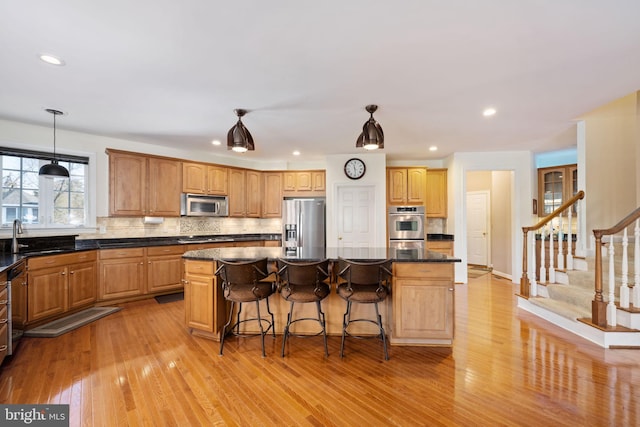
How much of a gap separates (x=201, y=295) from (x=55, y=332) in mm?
1711

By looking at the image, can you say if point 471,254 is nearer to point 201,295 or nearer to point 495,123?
point 495,123

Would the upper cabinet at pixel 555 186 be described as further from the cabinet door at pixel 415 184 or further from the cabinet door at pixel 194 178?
the cabinet door at pixel 194 178

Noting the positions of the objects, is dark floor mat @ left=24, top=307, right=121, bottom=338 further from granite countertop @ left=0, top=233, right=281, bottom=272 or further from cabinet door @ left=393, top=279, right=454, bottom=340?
cabinet door @ left=393, top=279, right=454, bottom=340

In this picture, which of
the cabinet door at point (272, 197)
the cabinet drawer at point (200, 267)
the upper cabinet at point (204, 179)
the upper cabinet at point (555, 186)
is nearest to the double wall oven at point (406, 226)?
the cabinet door at point (272, 197)

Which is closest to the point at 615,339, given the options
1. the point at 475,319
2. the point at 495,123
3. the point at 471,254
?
the point at 475,319

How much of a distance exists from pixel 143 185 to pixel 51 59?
2628mm

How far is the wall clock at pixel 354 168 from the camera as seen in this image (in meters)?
5.70

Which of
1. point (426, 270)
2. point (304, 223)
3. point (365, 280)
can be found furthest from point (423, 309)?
point (304, 223)

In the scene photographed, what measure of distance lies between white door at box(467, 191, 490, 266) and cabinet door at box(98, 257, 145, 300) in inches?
291

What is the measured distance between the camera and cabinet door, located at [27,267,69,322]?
323 cm

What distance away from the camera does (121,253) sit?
4289mm

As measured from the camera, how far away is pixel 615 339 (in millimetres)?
2754

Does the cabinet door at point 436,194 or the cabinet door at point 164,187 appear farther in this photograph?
the cabinet door at point 436,194

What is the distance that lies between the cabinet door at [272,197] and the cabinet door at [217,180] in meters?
0.86
